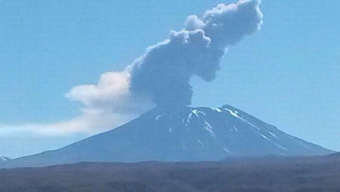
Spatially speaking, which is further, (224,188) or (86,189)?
(224,188)

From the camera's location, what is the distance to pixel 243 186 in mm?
189000

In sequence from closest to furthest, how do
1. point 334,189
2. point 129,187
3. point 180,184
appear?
point 334,189, point 129,187, point 180,184

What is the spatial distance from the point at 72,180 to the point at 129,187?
17.9 metres

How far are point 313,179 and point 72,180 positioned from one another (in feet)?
186

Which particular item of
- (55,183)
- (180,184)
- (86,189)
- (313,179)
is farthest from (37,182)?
(313,179)

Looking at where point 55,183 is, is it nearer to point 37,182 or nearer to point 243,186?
point 37,182

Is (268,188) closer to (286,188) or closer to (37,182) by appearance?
(286,188)

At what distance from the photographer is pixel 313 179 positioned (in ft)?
636

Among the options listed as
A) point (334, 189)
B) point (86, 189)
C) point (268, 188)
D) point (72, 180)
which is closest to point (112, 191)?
point (86, 189)

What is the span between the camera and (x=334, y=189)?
17350 centimetres

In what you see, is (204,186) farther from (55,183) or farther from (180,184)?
(55,183)

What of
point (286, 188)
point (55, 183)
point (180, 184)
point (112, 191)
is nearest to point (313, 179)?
point (286, 188)

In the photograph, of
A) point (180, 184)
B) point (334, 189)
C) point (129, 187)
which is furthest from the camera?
point (180, 184)

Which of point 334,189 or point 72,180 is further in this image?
point 72,180
